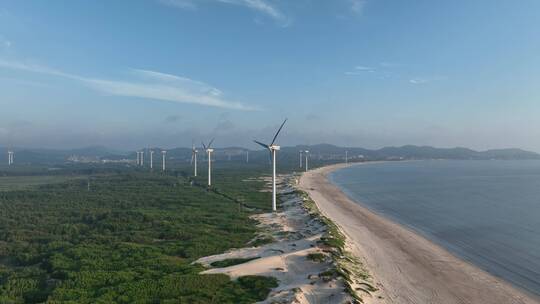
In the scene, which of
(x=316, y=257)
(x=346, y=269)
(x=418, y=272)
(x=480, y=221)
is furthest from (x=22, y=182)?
(x=418, y=272)

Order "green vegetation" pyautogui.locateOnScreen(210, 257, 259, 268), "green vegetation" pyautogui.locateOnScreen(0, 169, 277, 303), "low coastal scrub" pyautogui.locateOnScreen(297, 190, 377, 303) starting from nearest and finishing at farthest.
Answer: "green vegetation" pyautogui.locateOnScreen(0, 169, 277, 303), "low coastal scrub" pyautogui.locateOnScreen(297, 190, 377, 303), "green vegetation" pyautogui.locateOnScreen(210, 257, 259, 268)

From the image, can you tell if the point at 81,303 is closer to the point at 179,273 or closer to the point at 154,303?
the point at 154,303

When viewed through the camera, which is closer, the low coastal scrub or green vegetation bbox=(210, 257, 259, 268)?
the low coastal scrub

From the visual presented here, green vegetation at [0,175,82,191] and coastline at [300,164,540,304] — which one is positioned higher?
green vegetation at [0,175,82,191]

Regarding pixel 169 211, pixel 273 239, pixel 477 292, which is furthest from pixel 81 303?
pixel 169 211

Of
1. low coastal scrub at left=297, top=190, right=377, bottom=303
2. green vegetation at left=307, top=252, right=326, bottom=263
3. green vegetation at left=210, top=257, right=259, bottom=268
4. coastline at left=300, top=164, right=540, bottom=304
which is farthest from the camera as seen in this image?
green vegetation at left=307, top=252, right=326, bottom=263

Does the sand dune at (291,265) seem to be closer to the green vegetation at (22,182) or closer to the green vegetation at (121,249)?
the green vegetation at (121,249)

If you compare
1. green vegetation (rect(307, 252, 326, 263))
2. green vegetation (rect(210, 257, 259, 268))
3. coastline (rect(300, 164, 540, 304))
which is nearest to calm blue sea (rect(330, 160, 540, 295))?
coastline (rect(300, 164, 540, 304))

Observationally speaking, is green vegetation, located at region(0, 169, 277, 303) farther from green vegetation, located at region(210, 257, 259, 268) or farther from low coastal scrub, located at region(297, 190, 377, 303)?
low coastal scrub, located at region(297, 190, 377, 303)

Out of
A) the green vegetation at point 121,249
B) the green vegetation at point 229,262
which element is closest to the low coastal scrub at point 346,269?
the green vegetation at point 121,249
